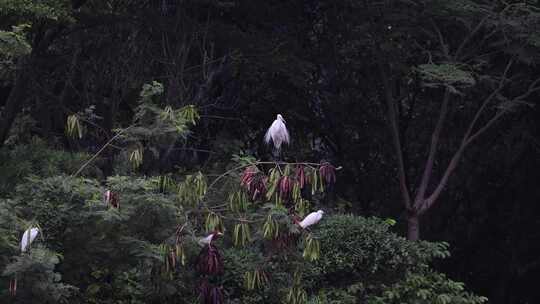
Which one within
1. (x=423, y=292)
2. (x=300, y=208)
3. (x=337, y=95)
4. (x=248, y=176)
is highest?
(x=337, y=95)

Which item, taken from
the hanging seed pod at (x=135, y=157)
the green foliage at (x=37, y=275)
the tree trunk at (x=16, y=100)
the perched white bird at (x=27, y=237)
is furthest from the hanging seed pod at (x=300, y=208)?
the tree trunk at (x=16, y=100)

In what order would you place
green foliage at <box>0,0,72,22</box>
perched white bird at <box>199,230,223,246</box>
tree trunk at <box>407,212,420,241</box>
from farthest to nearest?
1. tree trunk at <box>407,212,420,241</box>
2. green foliage at <box>0,0,72,22</box>
3. perched white bird at <box>199,230,223,246</box>

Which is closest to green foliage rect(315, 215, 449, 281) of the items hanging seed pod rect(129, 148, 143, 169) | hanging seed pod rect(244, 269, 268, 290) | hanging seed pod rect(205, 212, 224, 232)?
hanging seed pod rect(244, 269, 268, 290)

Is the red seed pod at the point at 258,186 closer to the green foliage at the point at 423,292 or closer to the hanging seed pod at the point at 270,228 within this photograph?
the hanging seed pod at the point at 270,228

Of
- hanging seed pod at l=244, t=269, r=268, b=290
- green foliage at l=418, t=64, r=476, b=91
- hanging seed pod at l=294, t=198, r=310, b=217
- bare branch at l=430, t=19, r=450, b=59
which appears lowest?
hanging seed pod at l=244, t=269, r=268, b=290

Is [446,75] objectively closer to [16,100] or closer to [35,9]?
[35,9]

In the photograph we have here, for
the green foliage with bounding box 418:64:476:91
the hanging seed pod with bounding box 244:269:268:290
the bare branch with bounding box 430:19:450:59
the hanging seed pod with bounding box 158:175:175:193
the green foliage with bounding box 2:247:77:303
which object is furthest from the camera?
the bare branch with bounding box 430:19:450:59

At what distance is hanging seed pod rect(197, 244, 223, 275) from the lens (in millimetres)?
6168

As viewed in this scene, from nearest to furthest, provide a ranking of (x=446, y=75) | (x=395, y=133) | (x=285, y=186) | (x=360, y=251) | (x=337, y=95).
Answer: (x=285, y=186)
(x=360, y=251)
(x=446, y=75)
(x=395, y=133)
(x=337, y=95)

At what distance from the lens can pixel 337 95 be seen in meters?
12.1

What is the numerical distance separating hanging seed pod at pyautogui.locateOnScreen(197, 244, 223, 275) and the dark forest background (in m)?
1.67

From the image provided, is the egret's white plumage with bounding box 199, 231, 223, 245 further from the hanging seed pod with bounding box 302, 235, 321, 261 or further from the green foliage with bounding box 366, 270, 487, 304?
the green foliage with bounding box 366, 270, 487, 304

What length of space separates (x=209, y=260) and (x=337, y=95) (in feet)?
20.6

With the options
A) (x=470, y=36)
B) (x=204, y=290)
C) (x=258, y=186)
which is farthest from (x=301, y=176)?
(x=470, y=36)
